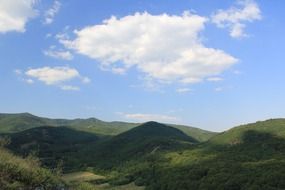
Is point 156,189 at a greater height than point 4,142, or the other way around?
point 4,142

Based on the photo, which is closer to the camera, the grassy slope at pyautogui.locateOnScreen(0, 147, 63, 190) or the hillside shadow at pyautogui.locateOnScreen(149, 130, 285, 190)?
the grassy slope at pyautogui.locateOnScreen(0, 147, 63, 190)

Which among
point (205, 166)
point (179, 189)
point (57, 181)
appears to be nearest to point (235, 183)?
point (179, 189)

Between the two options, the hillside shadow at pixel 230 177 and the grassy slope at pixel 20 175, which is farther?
the hillside shadow at pixel 230 177

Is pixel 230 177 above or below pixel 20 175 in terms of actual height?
below

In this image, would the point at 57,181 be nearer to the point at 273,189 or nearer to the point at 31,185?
the point at 31,185

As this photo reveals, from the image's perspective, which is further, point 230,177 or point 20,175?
point 230,177

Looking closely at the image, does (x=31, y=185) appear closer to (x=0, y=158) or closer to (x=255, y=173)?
(x=0, y=158)

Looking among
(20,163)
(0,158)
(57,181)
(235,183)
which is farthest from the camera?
(235,183)

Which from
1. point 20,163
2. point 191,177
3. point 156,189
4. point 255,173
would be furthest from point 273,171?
point 20,163

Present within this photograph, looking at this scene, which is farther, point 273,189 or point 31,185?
point 273,189

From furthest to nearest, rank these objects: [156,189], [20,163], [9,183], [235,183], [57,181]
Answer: [156,189] → [235,183] → [57,181] → [20,163] → [9,183]
